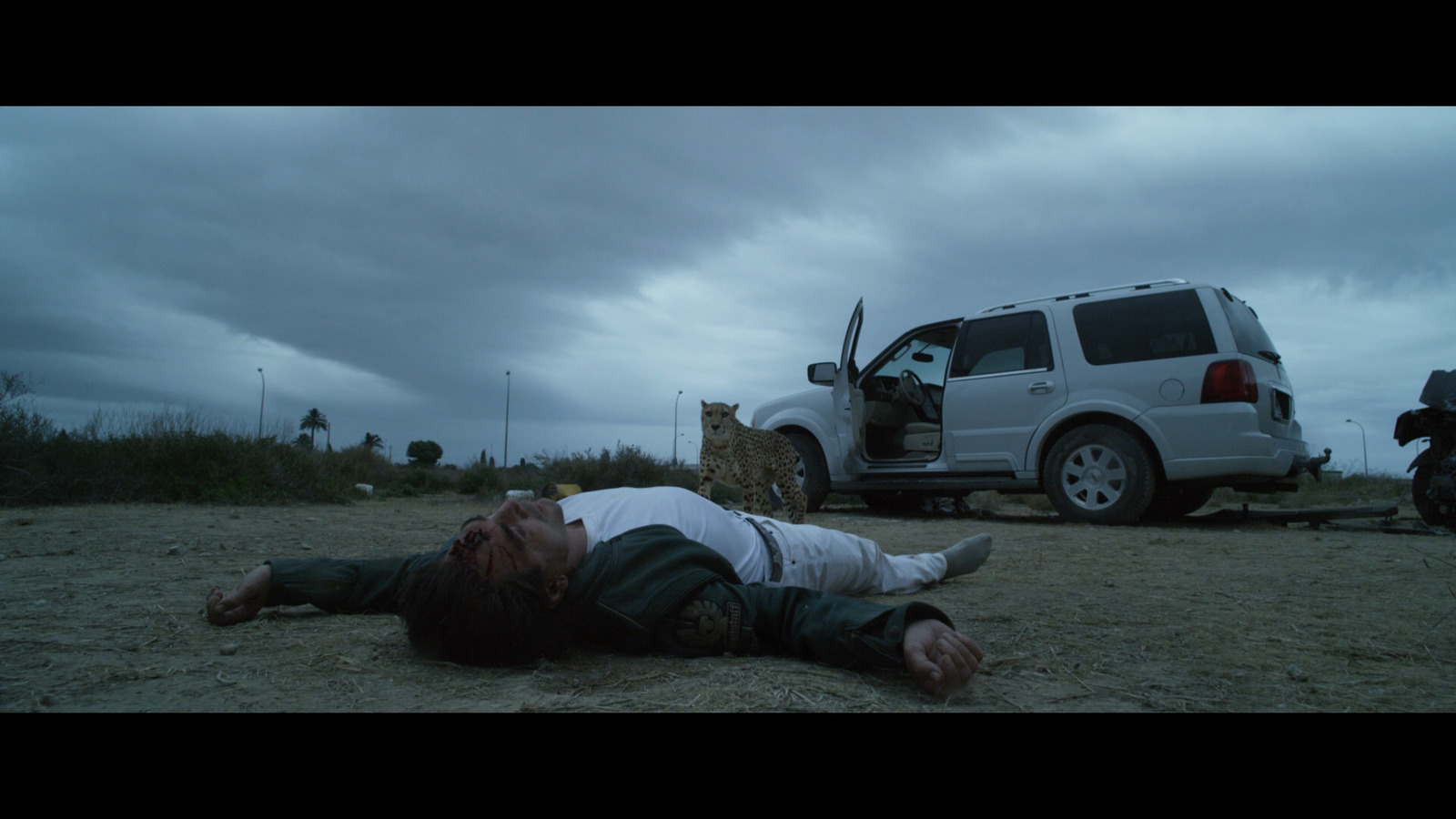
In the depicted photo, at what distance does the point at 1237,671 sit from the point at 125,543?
590 centimetres

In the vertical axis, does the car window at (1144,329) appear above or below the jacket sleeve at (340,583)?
above

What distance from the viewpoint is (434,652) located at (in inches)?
83.0

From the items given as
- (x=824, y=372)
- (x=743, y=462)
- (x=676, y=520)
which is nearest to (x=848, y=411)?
(x=824, y=372)

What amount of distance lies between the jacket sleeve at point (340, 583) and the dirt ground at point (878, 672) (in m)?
0.07

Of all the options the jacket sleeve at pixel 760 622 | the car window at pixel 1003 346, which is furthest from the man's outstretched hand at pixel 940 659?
the car window at pixel 1003 346

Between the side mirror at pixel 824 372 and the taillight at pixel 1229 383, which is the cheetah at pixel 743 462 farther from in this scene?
the taillight at pixel 1229 383

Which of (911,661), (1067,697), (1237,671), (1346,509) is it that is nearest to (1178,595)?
(1237,671)

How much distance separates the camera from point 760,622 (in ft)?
7.00

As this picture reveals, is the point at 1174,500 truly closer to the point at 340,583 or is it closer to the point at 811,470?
the point at 811,470

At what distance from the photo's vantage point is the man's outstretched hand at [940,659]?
1.75m

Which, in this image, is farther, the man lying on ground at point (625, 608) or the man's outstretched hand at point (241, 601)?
the man's outstretched hand at point (241, 601)

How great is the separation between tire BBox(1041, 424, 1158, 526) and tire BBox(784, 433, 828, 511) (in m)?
2.48

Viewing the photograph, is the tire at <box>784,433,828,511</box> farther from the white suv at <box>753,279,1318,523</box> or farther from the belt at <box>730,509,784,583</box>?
the belt at <box>730,509,784,583</box>

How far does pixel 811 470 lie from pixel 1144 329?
3.73 m
